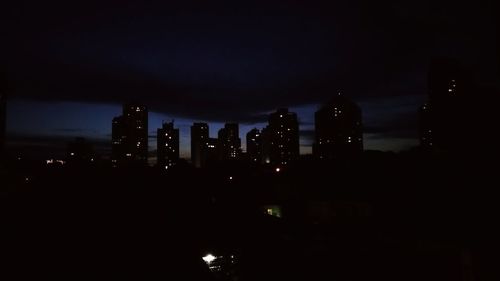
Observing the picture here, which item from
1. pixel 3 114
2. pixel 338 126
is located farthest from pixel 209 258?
pixel 338 126

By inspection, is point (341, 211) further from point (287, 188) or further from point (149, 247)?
point (149, 247)

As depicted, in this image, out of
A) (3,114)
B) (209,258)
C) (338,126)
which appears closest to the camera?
(209,258)

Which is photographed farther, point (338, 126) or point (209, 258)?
point (338, 126)

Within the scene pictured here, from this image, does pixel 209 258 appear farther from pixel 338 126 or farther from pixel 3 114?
pixel 338 126

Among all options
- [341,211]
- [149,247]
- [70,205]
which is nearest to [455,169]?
[341,211]

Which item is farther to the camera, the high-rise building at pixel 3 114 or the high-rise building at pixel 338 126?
the high-rise building at pixel 338 126

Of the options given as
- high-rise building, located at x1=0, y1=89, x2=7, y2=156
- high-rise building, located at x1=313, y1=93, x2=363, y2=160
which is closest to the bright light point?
high-rise building, located at x1=0, y1=89, x2=7, y2=156

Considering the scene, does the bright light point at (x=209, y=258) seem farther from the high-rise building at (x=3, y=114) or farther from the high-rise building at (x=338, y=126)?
the high-rise building at (x=338, y=126)

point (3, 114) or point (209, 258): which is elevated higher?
point (3, 114)

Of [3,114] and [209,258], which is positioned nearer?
[209,258]

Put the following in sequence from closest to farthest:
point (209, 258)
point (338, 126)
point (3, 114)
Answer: point (209, 258), point (3, 114), point (338, 126)

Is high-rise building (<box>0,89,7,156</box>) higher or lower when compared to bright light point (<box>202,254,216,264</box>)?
higher

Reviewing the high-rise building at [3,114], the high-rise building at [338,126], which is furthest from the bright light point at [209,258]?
the high-rise building at [338,126]

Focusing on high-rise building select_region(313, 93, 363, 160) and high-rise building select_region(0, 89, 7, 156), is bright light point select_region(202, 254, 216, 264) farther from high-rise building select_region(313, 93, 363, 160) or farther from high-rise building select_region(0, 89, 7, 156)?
high-rise building select_region(313, 93, 363, 160)
